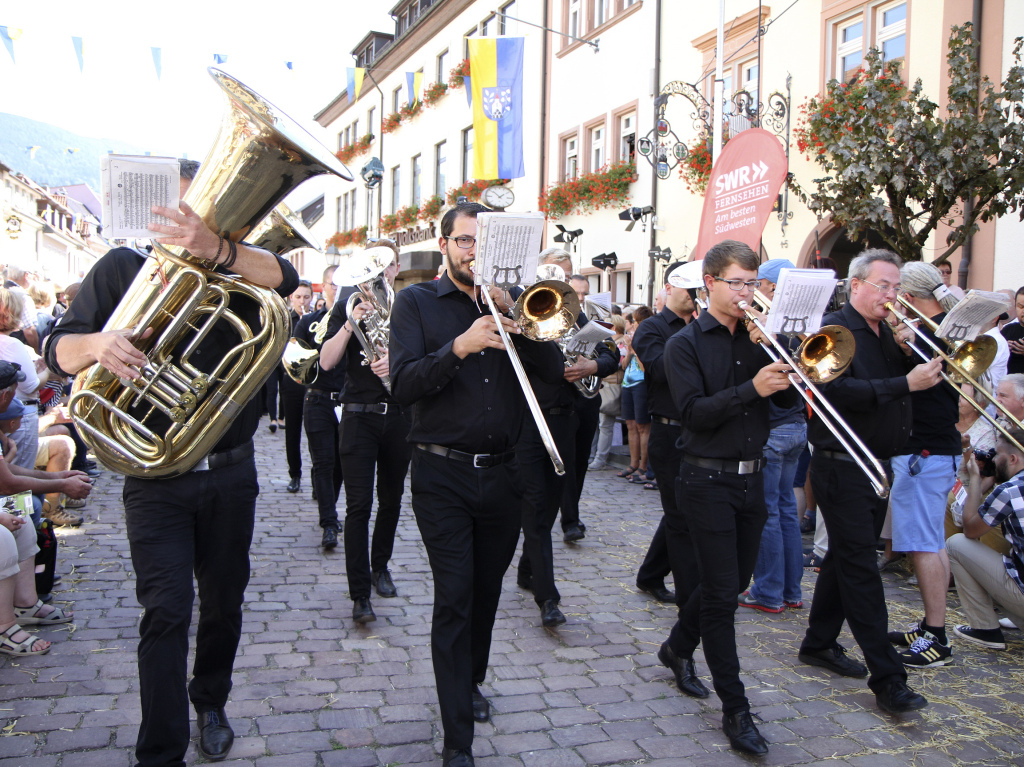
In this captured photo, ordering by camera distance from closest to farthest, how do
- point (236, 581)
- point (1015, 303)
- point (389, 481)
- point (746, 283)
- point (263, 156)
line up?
point (263, 156)
point (236, 581)
point (746, 283)
point (389, 481)
point (1015, 303)

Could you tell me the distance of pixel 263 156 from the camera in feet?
9.08

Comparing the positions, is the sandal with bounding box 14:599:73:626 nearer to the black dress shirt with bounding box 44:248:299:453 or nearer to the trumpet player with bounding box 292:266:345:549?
the trumpet player with bounding box 292:266:345:549

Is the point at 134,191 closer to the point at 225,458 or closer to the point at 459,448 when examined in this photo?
the point at 225,458

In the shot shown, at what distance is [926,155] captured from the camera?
26.6 ft

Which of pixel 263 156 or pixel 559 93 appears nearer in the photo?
pixel 263 156

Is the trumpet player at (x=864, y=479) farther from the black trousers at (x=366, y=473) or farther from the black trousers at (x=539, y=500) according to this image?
the black trousers at (x=366, y=473)

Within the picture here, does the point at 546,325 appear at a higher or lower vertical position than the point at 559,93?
lower

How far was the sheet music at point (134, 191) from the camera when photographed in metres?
2.56

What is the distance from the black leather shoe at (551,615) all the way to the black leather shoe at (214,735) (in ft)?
6.58

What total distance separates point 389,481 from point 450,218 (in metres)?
2.21

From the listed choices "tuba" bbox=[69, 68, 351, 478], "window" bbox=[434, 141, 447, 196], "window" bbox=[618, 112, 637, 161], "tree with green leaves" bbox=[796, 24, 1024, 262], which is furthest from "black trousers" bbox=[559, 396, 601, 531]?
"window" bbox=[434, 141, 447, 196]

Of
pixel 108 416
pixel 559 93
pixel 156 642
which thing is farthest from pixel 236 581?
pixel 559 93

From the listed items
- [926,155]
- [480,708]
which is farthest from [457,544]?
[926,155]

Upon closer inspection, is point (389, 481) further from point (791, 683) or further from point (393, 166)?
point (393, 166)
